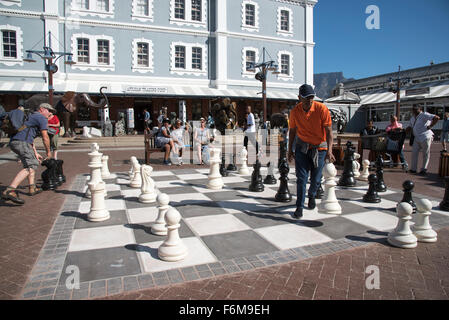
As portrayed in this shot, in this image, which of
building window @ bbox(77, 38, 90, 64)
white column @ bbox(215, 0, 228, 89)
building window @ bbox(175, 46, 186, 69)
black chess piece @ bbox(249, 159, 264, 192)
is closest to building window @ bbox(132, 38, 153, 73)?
building window @ bbox(175, 46, 186, 69)

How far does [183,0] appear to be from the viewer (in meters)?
23.0

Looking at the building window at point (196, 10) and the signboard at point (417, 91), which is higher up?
the building window at point (196, 10)

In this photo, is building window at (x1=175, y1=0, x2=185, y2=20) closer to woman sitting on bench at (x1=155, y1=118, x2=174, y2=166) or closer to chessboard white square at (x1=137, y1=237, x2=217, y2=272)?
woman sitting on bench at (x1=155, y1=118, x2=174, y2=166)

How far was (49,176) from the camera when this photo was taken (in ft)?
20.6

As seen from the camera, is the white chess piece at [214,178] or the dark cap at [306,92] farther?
the white chess piece at [214,178]

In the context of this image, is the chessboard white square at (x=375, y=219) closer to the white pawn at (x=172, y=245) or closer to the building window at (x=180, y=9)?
the white pawn at (x=172, y=245)

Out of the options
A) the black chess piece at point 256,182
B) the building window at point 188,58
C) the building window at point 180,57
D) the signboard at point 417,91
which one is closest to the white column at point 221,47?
the building window at point 188,58

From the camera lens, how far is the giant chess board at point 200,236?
287 cm

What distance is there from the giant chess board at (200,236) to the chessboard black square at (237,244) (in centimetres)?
1

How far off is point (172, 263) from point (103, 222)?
1677 mm
